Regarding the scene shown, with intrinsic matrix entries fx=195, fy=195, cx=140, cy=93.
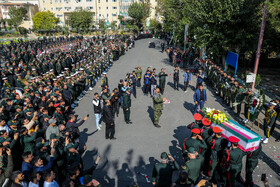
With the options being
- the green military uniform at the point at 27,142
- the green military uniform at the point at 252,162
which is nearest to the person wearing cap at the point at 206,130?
the green military uniform at the point at 252,162

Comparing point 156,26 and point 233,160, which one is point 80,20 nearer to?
point 156,26

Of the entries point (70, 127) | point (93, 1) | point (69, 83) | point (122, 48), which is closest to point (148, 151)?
point (70, 127)

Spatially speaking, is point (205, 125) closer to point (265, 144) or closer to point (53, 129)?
point (265, 144)

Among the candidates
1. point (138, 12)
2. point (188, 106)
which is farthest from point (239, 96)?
point (138, 12)

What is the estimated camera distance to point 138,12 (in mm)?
56562

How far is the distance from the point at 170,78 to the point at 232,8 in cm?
736

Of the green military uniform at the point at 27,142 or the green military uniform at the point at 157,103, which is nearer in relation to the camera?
the green military uniform at the point at 27,142

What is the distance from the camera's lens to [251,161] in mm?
5762

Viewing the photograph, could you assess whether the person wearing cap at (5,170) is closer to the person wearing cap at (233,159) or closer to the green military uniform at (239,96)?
the person wearing cap at (233,159)

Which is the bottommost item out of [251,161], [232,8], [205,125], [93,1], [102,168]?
[102,168]

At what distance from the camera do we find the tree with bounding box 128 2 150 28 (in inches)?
2229

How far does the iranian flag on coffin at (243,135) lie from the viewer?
583 cm

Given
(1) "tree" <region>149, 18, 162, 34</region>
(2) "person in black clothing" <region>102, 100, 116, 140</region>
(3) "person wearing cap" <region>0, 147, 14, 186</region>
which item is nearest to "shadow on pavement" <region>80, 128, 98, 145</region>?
(2) "person in black clothing" <region>102, 100, 116, 140</region>

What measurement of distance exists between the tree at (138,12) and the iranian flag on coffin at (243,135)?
5541 cm
